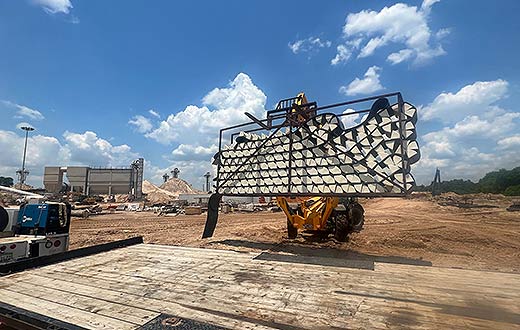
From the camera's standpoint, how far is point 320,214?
10.3 meters

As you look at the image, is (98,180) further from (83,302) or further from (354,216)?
(83,302)

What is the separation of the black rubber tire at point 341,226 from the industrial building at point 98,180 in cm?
6114

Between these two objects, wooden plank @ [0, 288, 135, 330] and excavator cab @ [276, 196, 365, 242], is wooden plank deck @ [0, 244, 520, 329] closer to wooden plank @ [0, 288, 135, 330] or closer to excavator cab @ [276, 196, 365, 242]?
wooden plank @ [0, 288, 135, 330]

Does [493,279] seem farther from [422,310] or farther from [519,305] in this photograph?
[422,310]

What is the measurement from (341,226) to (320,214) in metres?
1.42

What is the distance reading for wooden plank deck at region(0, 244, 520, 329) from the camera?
2453mm

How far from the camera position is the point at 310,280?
11.7 feet

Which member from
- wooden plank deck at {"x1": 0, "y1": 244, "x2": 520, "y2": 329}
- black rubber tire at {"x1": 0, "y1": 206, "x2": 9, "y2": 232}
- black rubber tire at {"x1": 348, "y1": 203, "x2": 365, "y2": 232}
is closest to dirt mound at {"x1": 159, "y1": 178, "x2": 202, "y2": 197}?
black rubber tire at {"x1": 348, "y1": 203, "x2": 365, "y2": 232}

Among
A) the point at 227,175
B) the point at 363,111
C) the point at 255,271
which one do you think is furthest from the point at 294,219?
the point at 255,271

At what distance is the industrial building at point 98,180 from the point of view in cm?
6525

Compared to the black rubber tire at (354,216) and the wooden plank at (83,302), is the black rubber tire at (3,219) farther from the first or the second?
the black rubber tire at (354,216)

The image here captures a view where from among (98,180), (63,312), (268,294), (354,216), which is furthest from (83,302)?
(98,180)

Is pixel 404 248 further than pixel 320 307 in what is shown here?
Yes

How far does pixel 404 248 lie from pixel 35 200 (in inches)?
489
